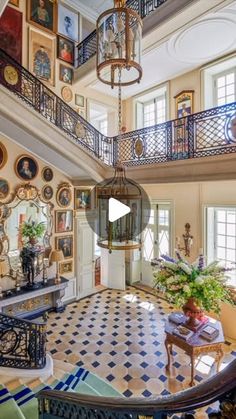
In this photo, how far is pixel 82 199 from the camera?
780 cm

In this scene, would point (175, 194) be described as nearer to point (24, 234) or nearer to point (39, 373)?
point (24, 234)

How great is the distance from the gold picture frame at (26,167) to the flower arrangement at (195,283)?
4101 mm

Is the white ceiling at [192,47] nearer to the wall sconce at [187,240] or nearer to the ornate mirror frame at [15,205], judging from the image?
the ornate mirror frame at [15,205]

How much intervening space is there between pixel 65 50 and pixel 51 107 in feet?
8.86

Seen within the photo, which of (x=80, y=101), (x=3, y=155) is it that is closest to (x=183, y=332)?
(x=3, y=155)

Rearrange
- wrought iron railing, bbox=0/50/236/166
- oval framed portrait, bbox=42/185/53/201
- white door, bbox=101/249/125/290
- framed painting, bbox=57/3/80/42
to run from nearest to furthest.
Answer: wrought iron railing, bbox=0/50/236/166 < oval framed portrait, bbox=42/185/53/201 < framed painting, bbox=57/3/80/42 < white door, bbox=101/249/125/290

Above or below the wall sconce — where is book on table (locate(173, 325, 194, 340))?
below

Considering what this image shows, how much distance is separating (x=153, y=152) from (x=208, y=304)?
330cm

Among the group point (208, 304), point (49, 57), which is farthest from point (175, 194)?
point (49, 57)

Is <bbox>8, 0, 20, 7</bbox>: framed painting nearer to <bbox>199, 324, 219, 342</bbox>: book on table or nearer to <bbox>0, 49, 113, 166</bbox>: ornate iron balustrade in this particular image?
<bbox>0, 49, 113, 166</bbox>: ornate iron balustrade

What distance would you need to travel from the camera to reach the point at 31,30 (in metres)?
6.51

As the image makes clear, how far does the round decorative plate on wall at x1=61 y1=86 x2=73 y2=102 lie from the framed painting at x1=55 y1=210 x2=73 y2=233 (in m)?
3.31

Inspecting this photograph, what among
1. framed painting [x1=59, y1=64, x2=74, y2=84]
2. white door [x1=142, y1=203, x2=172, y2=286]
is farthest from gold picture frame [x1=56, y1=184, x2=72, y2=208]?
framed painting [x1=59, y1=64, x2=74, y2=84]

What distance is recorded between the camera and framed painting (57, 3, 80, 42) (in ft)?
23.3
